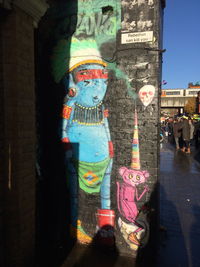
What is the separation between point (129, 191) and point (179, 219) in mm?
1979

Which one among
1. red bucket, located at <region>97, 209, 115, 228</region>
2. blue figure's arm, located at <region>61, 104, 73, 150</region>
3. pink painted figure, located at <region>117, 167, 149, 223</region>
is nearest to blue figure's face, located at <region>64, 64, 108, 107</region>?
blue figure's arm, located at <region>61, 104, 73, 150</region>

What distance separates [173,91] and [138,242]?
2734 inches

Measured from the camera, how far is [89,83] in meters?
3.57

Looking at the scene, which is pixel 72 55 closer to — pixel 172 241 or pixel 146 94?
pixel 146 94

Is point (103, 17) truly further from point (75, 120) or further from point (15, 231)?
point (15, 231)

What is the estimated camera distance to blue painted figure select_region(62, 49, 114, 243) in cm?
354

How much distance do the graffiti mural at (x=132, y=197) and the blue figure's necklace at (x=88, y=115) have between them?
0.66m

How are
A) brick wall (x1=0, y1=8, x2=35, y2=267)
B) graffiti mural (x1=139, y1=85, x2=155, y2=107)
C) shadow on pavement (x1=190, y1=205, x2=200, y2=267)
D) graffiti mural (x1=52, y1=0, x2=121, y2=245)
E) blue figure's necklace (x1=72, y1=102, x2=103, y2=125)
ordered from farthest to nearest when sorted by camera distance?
→ blue figure's necklace (x1=72, y1=102, x2=103, y2=125), graffiti mural (x1=52, y1=0, x2=121, y2=245), shadow on pavement (x1=190, y1=205, x2=200, y2=267), graffiti mural (x1=139, y1=85, x2=155, y2=107), brick wall (x1=0, y1=8, x2=35, y2=267)

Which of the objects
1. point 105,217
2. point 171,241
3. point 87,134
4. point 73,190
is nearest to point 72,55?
point 87,134

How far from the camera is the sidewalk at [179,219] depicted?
3422 mm

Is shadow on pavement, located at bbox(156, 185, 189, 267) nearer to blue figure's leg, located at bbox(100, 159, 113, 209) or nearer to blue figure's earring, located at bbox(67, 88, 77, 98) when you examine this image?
blue figure's leg, located at bbox(100, 159, 113, 209)

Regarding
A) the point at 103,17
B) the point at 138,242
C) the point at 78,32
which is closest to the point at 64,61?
the point at 78,32

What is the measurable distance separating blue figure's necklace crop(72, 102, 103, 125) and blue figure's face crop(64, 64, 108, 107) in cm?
7

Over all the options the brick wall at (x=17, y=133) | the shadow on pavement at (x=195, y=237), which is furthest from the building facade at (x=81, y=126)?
the shadow on pavement at (x=195, y=237)
